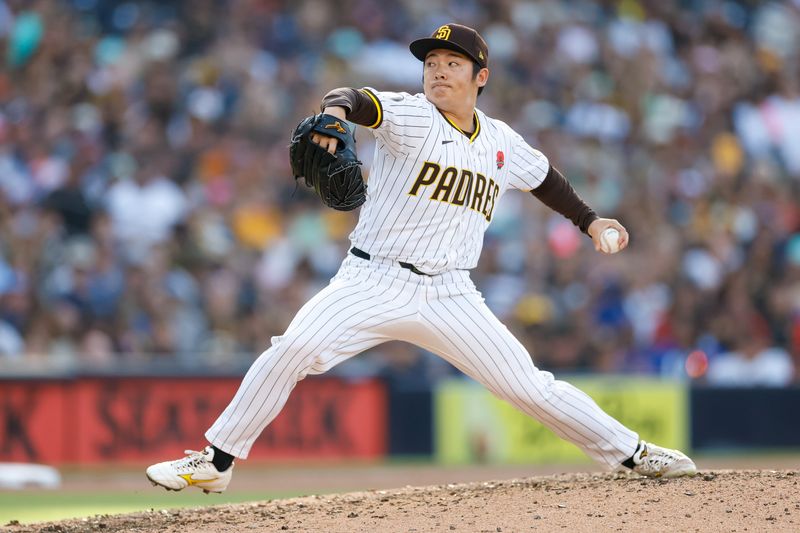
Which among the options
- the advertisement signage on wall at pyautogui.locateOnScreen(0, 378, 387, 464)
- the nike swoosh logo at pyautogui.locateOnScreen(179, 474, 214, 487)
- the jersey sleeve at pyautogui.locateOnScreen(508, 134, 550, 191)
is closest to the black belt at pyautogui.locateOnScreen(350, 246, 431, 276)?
the jersey sleeve at pyautogui.locateOnScreen(508, 134, 550, 191)

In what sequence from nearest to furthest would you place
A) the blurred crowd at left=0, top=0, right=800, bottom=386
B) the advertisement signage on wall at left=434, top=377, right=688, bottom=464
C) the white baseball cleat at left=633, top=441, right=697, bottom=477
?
the white baseball cleat at left=633, top=441, right=697, bottom=477 < the blurred crowd at left=0, top=0, right=800, bottom=386 < the advertisement signage on wall at left=434, top=377, right=688, bottom=464

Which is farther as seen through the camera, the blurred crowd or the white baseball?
the blurred crowd

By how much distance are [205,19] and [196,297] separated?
3.45m

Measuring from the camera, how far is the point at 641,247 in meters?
12.2

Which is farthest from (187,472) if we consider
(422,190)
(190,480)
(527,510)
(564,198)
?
(564,198)

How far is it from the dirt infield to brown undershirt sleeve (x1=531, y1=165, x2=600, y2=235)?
1230mm

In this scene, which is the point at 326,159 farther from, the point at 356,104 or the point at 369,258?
the point at 369,258

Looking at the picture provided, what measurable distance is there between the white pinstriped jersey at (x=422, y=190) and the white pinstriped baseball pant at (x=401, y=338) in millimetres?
99

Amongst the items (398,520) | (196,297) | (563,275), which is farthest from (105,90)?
(398,520)

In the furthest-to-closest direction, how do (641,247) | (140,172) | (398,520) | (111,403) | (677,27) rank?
(677,27)
(641,247)
(140,172)
(111,403)
(398,520)

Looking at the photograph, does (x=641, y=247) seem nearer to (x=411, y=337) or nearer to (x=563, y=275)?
(x=563, y=275)

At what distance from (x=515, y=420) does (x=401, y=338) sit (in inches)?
245

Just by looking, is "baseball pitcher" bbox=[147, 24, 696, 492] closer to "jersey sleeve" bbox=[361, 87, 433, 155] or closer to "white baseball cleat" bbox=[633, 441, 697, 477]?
"jersey sleeve" bbox=[361, 87, 433, 155]

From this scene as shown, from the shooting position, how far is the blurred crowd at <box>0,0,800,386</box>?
10.5 meters
